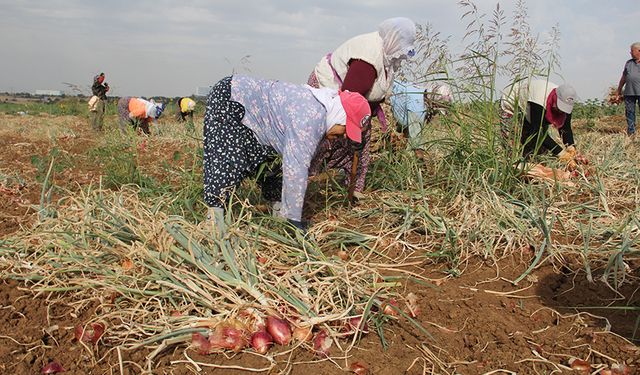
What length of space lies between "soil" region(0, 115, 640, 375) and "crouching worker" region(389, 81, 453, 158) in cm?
112

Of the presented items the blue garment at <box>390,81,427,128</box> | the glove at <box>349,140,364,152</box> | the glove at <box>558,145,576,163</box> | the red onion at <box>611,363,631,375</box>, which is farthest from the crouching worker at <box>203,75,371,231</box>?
the glove at <box>558,145,576,163</box>

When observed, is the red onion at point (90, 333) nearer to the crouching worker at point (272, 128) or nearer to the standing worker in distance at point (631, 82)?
the crouching worker at point (272, 128)

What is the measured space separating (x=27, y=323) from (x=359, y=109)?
149 cm

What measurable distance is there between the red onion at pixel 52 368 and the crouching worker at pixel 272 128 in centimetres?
88

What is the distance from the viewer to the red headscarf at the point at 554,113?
3496mm

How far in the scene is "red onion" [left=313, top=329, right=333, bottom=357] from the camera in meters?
1.63

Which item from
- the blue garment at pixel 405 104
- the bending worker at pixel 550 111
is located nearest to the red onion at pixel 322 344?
the blue garment at pixel 405 104

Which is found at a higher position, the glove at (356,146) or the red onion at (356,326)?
the glove at (356,146)

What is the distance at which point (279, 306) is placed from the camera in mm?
1755

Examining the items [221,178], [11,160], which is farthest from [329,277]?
[11,160]

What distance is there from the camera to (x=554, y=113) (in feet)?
11.7

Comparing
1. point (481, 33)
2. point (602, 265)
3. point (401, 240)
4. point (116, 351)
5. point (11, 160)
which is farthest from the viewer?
point (11, 160)

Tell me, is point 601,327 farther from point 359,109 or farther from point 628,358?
point 359,109

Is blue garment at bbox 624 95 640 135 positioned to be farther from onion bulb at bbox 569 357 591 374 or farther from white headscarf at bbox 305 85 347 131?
onion bulb at bbox 569 357 591 374
